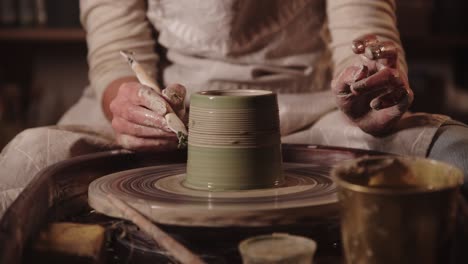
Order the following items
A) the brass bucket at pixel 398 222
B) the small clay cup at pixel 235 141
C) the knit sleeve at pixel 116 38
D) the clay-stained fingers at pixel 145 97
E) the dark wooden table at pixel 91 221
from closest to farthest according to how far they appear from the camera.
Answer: the brass bucket at pixel 398 222 → the dark wooden table at pixel 91 221 → the small clay cup at pixel 235 141 → the clay-stained fingers at pixel 145 97 → the knit sleeve at pixel 116 38

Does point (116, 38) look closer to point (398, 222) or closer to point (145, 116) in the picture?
point (145, 116)

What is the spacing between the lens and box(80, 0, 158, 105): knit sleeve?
1.42m

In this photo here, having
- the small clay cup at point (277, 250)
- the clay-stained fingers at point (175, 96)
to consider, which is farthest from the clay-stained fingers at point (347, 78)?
the small clay cup at point (277, 250)

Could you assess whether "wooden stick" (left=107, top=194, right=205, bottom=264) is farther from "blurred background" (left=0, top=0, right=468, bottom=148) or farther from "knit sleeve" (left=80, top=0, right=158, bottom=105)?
"blurred background" (left=0, top=0, right=468, bottom=148)

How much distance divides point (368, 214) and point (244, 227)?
0.56ft

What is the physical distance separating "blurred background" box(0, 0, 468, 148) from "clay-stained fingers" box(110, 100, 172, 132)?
1428 mm

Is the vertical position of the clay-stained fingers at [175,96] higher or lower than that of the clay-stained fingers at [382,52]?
lower

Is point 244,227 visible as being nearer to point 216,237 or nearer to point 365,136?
point 216,237

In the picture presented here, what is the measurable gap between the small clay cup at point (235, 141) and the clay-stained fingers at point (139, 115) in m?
0.12

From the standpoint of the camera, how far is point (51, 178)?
89 cm

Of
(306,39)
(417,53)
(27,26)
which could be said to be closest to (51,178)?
(306,39)

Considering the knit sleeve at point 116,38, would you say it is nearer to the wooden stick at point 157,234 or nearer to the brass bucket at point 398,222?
the wooden stick at point 157,234

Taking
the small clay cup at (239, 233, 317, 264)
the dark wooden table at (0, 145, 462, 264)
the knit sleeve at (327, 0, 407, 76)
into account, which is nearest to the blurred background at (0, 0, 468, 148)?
the knit sleeve at (327, 0, 407, 76)

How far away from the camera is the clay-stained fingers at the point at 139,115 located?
100cm
